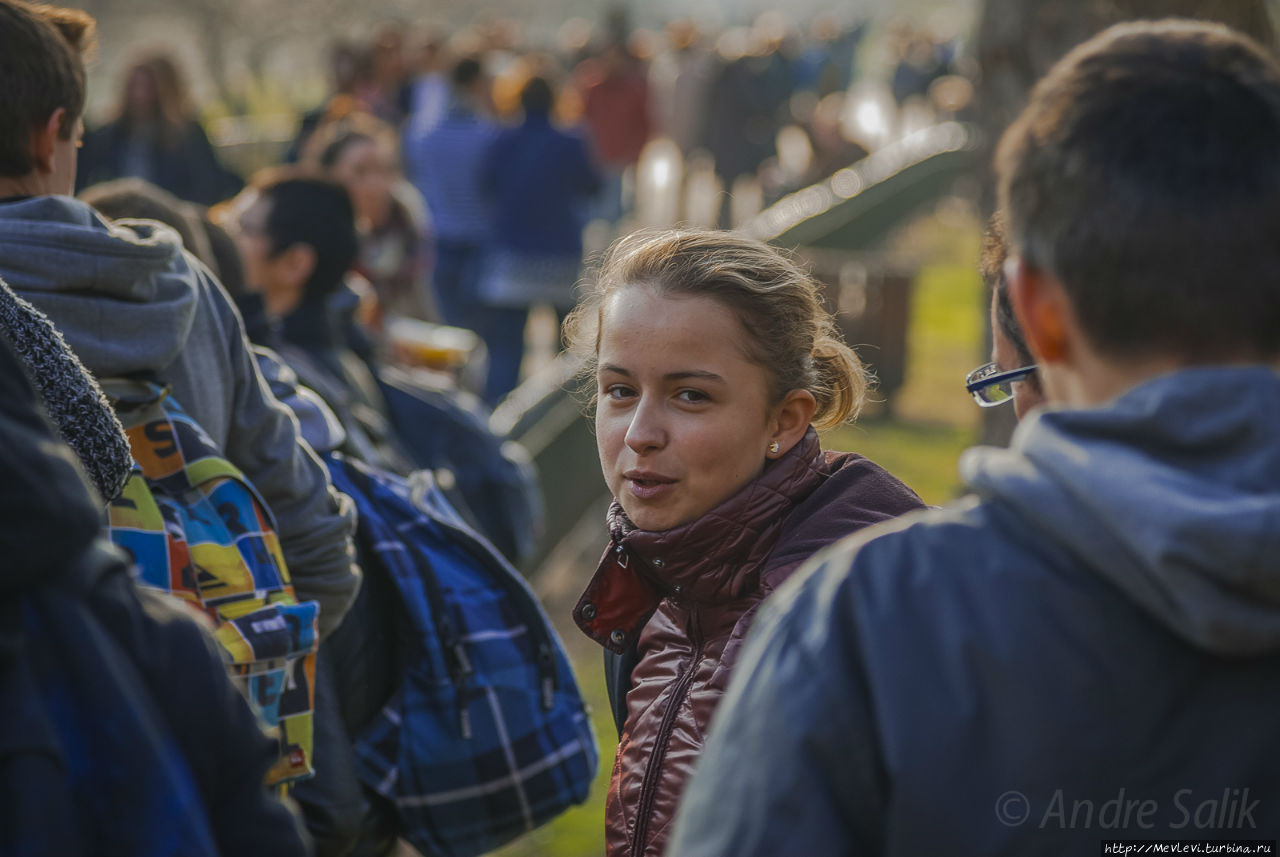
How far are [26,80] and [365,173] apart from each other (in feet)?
12.8

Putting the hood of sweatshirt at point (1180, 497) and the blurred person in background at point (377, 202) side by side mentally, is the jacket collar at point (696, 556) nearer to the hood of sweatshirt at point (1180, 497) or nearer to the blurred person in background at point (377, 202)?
the hood of sweatshirt at point (1180, 497)

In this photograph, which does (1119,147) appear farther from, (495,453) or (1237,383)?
(495,453)

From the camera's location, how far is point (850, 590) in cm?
148

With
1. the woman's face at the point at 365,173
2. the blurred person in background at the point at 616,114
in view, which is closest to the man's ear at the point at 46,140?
the woman's face at the point at 365,173

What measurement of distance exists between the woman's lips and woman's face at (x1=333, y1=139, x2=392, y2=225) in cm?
411

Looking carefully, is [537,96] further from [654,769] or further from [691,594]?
[654,769]

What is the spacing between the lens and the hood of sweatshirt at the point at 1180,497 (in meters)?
1.32

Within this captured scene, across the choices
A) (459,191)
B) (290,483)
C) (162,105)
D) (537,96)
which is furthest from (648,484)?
(162,105)

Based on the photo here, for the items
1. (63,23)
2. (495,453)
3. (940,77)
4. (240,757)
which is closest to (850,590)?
(240,757)

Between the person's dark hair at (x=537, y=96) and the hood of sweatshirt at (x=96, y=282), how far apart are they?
23.3 ft

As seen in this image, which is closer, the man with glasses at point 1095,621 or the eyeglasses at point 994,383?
the man with glasses at point 1095,621

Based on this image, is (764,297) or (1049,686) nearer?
(1049,686)

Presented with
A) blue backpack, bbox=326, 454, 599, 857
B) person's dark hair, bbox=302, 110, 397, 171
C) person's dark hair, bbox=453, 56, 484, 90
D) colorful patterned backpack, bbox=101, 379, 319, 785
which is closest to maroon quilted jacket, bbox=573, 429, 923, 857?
colorful patterned backpack, bbox=101, 379, 319, 785

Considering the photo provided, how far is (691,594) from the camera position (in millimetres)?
2441
